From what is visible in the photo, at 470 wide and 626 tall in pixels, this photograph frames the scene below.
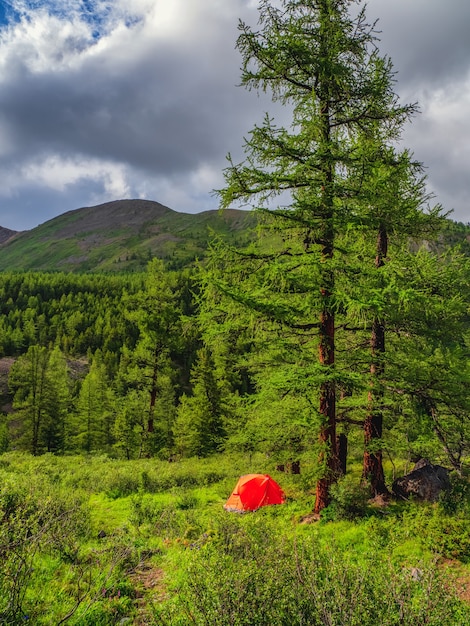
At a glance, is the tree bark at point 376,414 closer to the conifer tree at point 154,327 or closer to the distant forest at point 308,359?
the distant forest at point 308,359

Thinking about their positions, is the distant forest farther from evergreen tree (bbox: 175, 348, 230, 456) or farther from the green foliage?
the green foliage

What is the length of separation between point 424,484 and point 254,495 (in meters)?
6.11

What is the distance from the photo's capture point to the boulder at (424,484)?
11.6 metres

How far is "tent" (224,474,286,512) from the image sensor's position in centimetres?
1347

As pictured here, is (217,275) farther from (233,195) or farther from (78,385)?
(78,385)

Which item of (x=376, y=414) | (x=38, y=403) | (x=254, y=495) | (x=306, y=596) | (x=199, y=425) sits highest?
(x=376, y=414)

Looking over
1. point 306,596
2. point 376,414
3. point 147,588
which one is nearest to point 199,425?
point 376,414

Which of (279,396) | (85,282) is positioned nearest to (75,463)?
(279,396)

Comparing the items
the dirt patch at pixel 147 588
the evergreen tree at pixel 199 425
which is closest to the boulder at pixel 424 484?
the dirt patch at pixel 147 588

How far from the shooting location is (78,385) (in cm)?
6197

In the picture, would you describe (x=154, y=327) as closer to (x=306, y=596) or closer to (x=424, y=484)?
(x=424, y=484)

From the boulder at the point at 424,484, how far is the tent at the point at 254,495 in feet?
14.4

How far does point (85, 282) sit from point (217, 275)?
435 feet

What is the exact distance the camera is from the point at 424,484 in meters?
11.8
